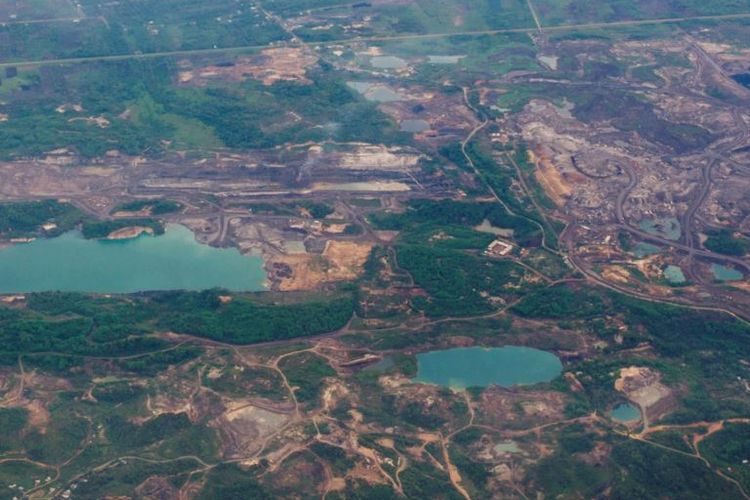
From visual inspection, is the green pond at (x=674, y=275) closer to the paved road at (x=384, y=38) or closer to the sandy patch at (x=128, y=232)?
the sandy patch at (x=128, y=232)

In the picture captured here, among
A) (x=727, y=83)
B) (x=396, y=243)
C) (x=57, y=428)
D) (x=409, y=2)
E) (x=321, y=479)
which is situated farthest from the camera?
(x=409, y=2)

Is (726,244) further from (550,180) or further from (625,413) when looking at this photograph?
(625,413)

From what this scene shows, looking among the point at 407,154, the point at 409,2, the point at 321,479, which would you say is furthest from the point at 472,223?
the point at 409,2

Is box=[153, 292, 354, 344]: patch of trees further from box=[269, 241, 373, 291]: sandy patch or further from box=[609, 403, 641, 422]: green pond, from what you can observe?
box=[609, 403, 641, 422]: green pond

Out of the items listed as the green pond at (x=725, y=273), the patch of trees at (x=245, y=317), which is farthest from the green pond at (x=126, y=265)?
the green pond at (x=725, y=273)

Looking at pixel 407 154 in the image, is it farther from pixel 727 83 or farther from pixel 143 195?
pixel 727 83

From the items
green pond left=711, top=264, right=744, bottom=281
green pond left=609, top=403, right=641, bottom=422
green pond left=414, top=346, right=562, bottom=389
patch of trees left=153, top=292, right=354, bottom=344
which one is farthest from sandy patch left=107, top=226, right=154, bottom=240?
green pond left=711, top=264, right=744, bottom=281
